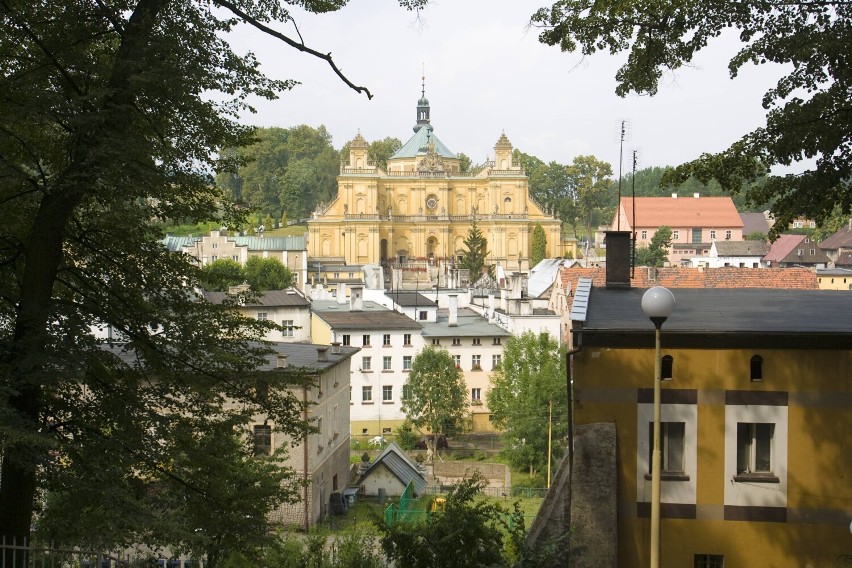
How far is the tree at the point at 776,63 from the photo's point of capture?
436 inches

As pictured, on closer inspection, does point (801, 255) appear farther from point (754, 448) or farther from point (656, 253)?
point (754, 448)

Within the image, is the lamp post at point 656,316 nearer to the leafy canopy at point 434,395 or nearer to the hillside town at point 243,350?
the hillside town at point 243,350

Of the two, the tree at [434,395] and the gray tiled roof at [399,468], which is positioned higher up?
the tree at [434,395]

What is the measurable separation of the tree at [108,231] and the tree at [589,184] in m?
125

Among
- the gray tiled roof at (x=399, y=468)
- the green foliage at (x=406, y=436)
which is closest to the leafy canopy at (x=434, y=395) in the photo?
the green foliage at (x=406, y=436)

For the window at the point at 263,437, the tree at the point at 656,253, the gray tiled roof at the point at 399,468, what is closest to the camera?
the window at the point at 263,437

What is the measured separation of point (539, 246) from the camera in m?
107

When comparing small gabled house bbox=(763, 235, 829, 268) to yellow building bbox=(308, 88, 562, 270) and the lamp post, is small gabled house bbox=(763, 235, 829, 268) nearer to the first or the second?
yellow building bbox=(308, 88, 562, 270)

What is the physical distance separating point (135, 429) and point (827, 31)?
7594 mm

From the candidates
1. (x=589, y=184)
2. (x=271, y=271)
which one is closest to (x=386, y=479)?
(x=271, y=271)

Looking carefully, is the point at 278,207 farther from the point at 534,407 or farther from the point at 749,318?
the point at 749,318

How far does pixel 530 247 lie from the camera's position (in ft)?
357

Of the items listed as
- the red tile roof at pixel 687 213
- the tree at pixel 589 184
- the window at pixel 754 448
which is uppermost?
the tree at pixel 589 184

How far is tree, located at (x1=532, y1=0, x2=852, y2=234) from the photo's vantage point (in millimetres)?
11078
